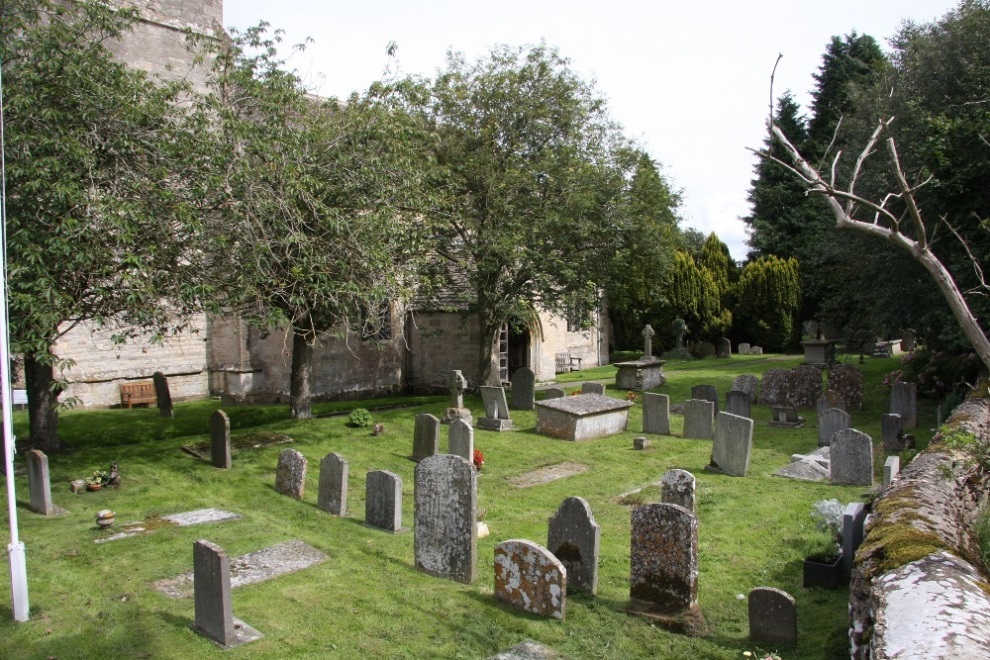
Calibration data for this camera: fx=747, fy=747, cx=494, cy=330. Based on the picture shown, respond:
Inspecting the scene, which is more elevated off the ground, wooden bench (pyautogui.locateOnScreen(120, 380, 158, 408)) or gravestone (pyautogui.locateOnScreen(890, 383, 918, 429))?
wooden bench (pyautogui.locateOnScreen(120, 380, 158, 408))

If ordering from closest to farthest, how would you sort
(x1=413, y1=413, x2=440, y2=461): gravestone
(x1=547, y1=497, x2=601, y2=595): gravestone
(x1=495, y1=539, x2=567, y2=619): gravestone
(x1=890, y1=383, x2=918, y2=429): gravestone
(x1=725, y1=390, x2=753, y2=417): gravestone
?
1. (x1=495, y1=539, x2=567, y2=619): gravestone
2. (x1=547, y1=497, x2=601, y2=595): gravestone
3. (x1=413, y1=413, x2=440, y2=461): gravestone
4. (x1=890, y1=383, x2=918, y2=429): gravestone
5. (x1=725, y1=390, x2=753, y2=417): gravestone

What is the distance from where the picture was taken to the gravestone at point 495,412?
18.2 meters

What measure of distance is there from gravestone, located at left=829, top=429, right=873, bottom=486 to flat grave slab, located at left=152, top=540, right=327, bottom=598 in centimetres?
841

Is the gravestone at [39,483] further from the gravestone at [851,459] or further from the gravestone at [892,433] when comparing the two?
the gravestone at [892,433]

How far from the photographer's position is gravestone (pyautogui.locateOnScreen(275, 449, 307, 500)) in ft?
39.1

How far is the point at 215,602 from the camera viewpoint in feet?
22.4

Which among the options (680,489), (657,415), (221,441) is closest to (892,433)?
(657,415)

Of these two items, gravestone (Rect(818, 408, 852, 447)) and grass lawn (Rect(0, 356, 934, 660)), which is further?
gravestone (Rect(818, 408, 852, 447))

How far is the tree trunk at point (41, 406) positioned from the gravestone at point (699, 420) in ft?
41.4

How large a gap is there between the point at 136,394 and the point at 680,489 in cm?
1748

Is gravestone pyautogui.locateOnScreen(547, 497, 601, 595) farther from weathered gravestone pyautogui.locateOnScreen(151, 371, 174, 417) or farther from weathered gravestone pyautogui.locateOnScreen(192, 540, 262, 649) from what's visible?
weathered gravestone pyautogui.locateOnScreen(151, 371, 174, 417)

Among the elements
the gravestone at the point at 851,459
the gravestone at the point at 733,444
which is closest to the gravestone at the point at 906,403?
the gravestone at the point at 851,459

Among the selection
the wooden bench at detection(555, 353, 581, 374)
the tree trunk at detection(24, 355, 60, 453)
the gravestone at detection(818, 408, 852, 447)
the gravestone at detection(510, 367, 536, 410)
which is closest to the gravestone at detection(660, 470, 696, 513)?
the gravestone at detection(818, 408, 852, 447)

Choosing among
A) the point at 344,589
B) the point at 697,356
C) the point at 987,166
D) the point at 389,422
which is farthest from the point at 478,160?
the point at 697,356
